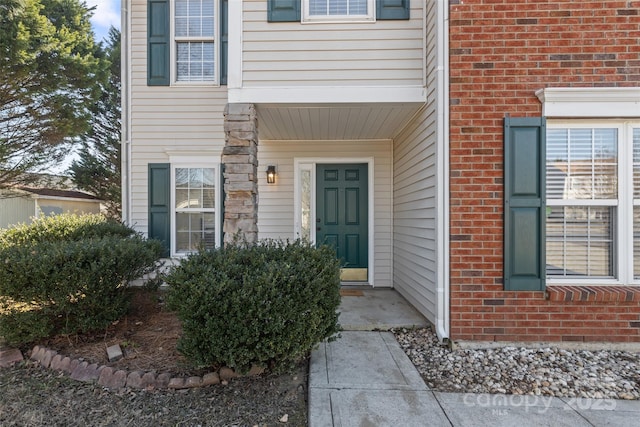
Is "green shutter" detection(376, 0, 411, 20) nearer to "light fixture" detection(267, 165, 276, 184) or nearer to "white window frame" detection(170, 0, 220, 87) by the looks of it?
"light fixture" detection(267, 165, 276, 184)

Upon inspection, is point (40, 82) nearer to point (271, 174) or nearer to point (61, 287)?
point (271, 174)

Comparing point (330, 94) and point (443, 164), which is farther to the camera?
point (330, 94)

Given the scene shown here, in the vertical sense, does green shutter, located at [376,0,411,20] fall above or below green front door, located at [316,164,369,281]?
above

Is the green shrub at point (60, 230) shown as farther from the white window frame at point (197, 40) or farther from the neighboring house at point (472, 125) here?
the white window frame at point (197, 40)

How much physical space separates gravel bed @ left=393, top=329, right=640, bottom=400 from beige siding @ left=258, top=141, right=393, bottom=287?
190 centimetres

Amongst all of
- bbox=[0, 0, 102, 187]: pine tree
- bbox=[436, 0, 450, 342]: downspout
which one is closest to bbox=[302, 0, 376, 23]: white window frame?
bbox=[436, 0, 450, 342]: downspout

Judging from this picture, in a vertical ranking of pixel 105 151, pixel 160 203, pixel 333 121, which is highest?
pixel 105 151

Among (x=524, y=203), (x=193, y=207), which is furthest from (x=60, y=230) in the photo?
(x=524, y=203)

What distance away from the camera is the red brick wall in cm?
283

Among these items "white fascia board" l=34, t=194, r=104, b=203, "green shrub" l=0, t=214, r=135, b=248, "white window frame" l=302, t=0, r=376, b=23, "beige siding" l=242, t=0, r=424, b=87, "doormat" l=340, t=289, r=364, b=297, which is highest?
"white window frame" l=302, t=0, r=376, b=23

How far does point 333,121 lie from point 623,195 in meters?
2.98

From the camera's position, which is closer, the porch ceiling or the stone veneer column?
the stone veneer column

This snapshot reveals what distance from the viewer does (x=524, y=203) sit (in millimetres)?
2857

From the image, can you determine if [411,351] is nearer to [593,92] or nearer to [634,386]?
[634,386]
